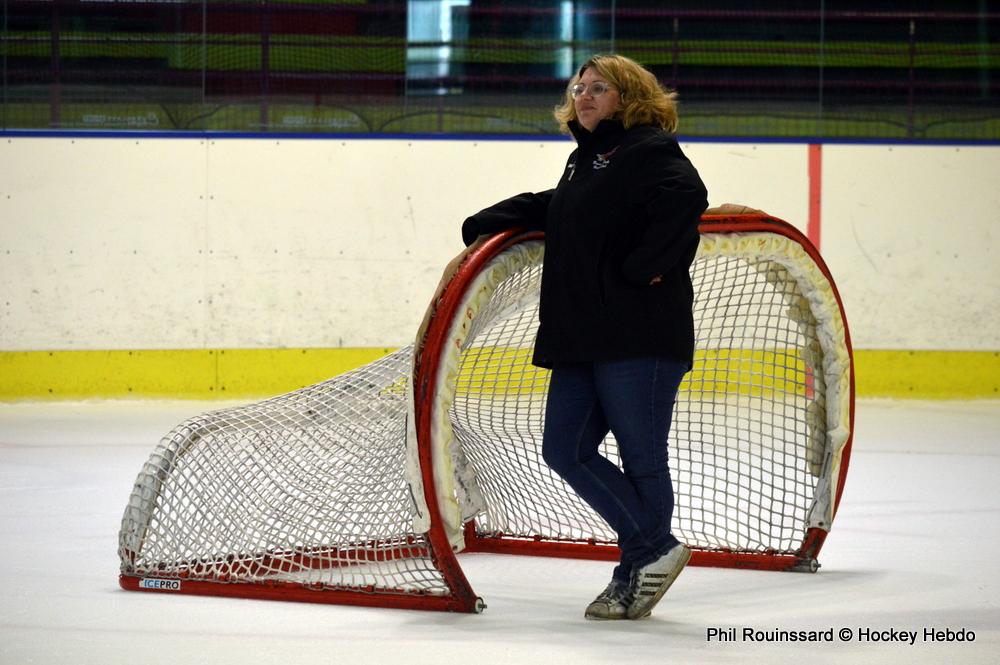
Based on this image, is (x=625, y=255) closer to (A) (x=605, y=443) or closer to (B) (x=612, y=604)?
(B) (x=612, y=604)

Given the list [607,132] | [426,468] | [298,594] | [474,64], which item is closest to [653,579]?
[426,468]

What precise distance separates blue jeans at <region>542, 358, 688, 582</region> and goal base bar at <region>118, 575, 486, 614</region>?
0.34 meters

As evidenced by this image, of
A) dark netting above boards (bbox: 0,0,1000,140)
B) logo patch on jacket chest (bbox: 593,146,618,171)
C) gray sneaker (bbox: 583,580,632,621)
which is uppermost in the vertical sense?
dark netting above boards (bbox: 0,0,1000,140)

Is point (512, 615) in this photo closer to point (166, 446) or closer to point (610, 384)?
point (610, 384)

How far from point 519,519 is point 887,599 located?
3.33ft

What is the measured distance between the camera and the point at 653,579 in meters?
2.68

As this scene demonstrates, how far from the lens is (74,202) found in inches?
249

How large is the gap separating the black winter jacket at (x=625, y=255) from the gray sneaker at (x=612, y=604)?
0.47 metres

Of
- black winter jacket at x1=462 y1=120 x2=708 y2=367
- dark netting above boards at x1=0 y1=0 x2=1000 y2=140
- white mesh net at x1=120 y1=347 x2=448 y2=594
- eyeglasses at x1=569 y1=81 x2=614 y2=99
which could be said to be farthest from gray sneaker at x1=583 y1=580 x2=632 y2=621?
dark netting above boards at x1=0 y1=0 x2=1000 y2=140

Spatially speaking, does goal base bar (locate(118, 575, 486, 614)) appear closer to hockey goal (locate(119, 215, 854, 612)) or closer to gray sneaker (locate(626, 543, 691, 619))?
hockey goal (locate(119, 215, 854, 612))

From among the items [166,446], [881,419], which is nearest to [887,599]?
[166,446]

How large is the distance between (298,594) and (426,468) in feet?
1.42

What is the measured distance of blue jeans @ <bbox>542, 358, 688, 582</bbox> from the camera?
105 inches

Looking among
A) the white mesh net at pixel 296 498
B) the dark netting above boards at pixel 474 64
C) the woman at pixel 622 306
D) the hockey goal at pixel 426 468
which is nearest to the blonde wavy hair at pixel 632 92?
the woman at pixel 622 306
